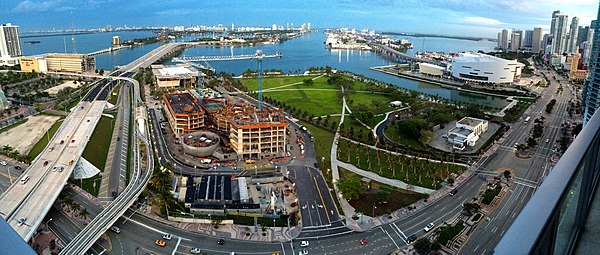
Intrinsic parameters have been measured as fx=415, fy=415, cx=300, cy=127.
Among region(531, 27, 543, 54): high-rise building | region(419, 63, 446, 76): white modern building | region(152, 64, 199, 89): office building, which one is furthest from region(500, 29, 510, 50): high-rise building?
region(152, 64, 199, 89): office building

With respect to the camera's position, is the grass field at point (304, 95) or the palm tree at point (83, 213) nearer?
the palm tree at point (83, 213)

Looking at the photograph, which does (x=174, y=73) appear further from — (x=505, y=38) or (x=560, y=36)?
(x=505, y=38)

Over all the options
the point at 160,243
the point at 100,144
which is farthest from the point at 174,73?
the point at 160,243

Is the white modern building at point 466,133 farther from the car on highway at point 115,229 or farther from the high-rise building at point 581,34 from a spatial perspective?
the high-rise building at point 581,34

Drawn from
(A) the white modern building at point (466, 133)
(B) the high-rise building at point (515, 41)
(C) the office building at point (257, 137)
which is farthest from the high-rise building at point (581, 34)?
(C) the office building at point (257, 137)

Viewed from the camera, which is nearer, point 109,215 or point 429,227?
point 109,215

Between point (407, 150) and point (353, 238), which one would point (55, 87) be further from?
point (353, 238)

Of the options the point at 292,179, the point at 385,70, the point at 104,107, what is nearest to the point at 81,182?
the point at 292,179

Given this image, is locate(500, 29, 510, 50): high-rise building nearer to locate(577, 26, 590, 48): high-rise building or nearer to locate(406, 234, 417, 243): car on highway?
locate(577, 26, 590, 48): high-rise building
